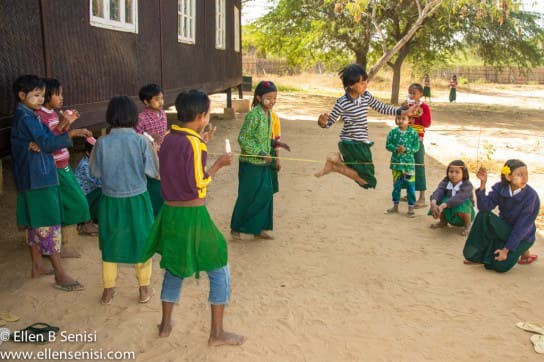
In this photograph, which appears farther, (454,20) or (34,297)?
(454,20)

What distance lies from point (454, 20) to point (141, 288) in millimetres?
20640

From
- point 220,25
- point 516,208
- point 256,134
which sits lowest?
point 516,208

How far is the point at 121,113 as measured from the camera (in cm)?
378

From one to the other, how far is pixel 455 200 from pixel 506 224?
37.9 inches

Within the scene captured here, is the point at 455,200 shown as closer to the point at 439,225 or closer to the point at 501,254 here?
the point at 439,225

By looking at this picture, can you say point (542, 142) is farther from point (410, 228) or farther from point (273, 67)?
point (273, 67)

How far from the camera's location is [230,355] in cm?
329

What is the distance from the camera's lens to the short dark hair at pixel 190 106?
3217 millimetres

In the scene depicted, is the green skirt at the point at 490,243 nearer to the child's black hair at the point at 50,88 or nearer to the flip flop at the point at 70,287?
the flip flop at the point at 70,287

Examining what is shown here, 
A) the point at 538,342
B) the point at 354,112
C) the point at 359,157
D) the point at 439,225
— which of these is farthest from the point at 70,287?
the point at 439,225

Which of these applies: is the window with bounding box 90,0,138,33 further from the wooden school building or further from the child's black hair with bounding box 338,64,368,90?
the child's black hair with bounding box 338,64,368,90

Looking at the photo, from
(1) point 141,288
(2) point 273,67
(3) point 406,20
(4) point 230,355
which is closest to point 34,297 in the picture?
(1) point 141,288

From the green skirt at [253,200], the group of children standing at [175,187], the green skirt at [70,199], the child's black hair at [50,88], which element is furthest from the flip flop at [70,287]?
the green skirt at [253,200]

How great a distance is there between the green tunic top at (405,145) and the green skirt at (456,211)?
0.66 meters
